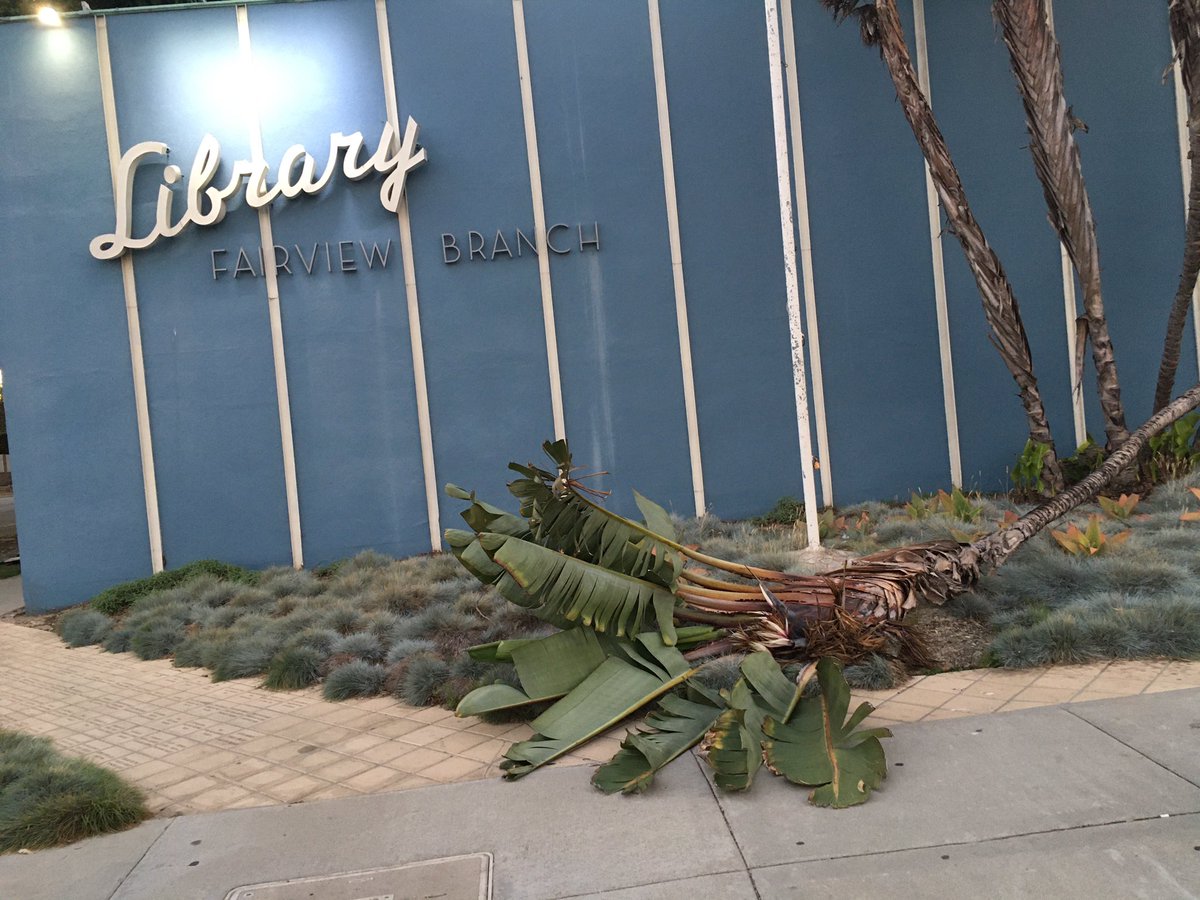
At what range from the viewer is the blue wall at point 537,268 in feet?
35.8

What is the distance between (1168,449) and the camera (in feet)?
32.5

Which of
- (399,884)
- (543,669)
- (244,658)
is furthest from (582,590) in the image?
(244,658)

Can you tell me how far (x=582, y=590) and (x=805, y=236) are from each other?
7599mm

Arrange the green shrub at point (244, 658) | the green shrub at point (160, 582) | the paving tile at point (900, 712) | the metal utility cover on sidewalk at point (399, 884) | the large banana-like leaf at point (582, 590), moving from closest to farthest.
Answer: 1. the metal utility cover on sidewalk at point (399, 884)
2. the large banana-like leaf at point (582, 590)
3. the paving tile at point (900, 712)
4. the green shrub at point (244, 658)
5. the green shrub at point (160, 582)

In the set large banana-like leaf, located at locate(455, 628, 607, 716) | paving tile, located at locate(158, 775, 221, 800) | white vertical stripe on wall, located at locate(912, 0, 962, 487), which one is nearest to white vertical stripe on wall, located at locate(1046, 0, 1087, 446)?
white vertical stripe on wall, located at locate(912, 0, 962, 487)

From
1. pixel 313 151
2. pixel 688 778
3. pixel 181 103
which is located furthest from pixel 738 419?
pixel 181 103

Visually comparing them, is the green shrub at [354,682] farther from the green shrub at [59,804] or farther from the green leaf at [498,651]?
the green shrub at [59,804]

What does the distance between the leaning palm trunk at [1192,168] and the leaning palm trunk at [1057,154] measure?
84 centimetres

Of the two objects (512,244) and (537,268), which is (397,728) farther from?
(512,244)

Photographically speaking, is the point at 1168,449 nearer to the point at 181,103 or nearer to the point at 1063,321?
the point at 1063,321

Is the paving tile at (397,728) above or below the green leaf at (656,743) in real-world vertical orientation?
below

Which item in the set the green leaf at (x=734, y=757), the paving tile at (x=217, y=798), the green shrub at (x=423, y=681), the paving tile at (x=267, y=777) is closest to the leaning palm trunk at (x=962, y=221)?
the green leaf at (x=734, y=757)

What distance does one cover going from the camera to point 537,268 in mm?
11086

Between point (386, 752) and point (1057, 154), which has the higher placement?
point (1057, 154)
